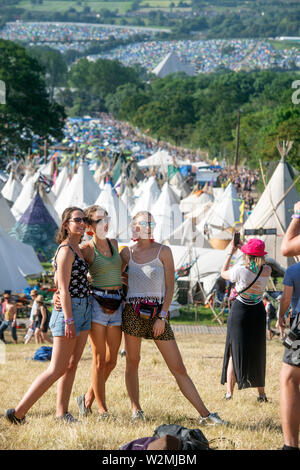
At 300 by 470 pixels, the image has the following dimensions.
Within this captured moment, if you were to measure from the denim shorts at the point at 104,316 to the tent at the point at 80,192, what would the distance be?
75.7 feet

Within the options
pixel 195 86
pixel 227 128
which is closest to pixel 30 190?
pixel 227 128

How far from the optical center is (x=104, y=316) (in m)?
4.93

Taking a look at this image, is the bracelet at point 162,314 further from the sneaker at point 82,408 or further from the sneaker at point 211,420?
the sneaker at point 82,408

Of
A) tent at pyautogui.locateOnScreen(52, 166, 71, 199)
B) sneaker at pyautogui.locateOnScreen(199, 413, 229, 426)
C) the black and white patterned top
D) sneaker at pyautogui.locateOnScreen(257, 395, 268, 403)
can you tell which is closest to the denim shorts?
the black and white patterned top

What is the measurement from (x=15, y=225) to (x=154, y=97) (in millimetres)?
102138

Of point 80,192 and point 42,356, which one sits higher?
point 42,356

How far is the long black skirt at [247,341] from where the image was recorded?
580cm

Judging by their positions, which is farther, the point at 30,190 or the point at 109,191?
the point at 30,190

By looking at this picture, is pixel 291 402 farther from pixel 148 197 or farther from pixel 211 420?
pixel 148 197

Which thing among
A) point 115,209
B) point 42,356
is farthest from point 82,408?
point 115,209

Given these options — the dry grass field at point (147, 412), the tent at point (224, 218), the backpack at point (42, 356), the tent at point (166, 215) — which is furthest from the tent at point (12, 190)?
the dry grass field at point (147, 412)

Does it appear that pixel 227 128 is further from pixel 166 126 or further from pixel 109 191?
pixel 109 191

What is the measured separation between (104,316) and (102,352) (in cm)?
28

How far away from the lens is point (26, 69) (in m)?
54.5
